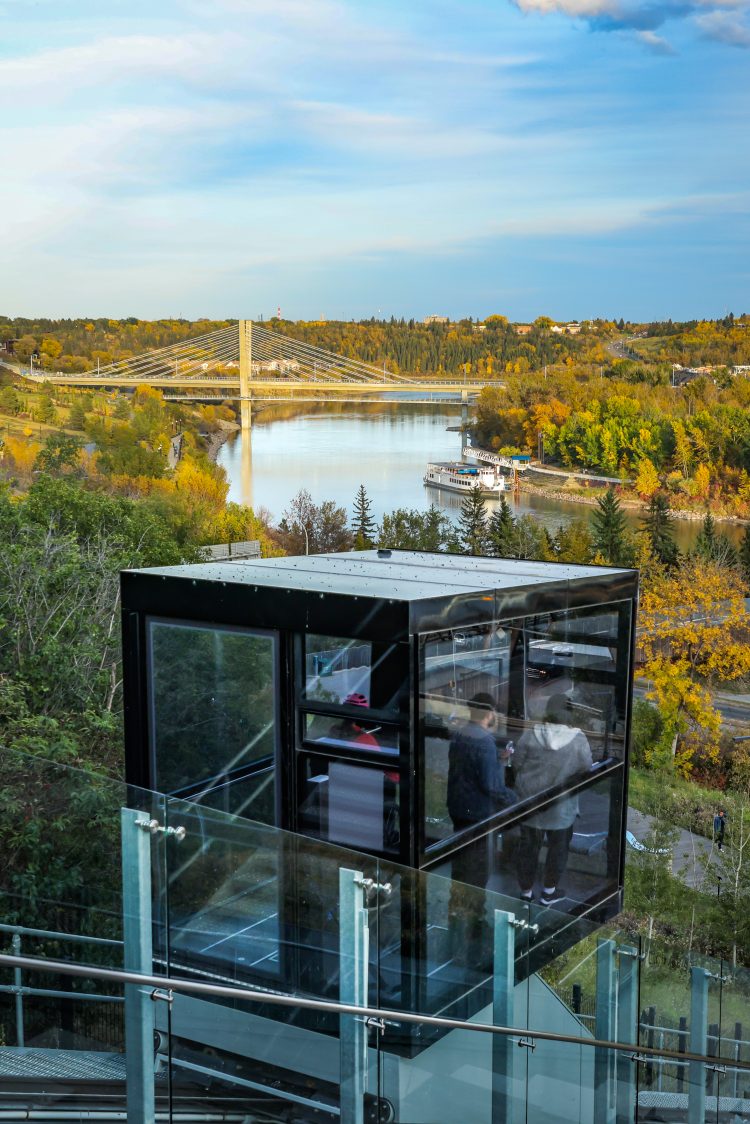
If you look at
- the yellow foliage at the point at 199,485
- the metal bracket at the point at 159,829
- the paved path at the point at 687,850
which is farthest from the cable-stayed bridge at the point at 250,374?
the metal bracket at the point at 159,829

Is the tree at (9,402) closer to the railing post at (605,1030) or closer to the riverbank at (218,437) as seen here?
the riverbank at (218,437)

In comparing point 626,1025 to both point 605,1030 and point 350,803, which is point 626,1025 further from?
point 350,803

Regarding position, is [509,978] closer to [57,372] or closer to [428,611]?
[428,611]

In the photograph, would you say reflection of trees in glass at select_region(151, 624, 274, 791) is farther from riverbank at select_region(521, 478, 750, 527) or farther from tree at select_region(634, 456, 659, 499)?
tree at select_region(634, 456, 659, 499)

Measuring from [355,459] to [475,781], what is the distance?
99337 millimetres

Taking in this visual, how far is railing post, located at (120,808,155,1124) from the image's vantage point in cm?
279

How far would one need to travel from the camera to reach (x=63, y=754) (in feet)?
31.8

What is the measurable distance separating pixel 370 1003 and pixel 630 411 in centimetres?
10045

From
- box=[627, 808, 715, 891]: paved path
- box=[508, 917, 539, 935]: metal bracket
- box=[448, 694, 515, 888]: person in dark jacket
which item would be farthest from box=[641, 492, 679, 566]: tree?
box=[508, 917, 539, 935]: metal bracket

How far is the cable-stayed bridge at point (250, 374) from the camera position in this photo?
87250 mm

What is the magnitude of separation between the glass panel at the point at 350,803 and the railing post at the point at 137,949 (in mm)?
1799

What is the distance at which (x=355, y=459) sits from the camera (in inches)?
4077

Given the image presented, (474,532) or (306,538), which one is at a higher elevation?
(474,532)

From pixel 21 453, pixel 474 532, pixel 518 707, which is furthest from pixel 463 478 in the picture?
pixel 518 707
